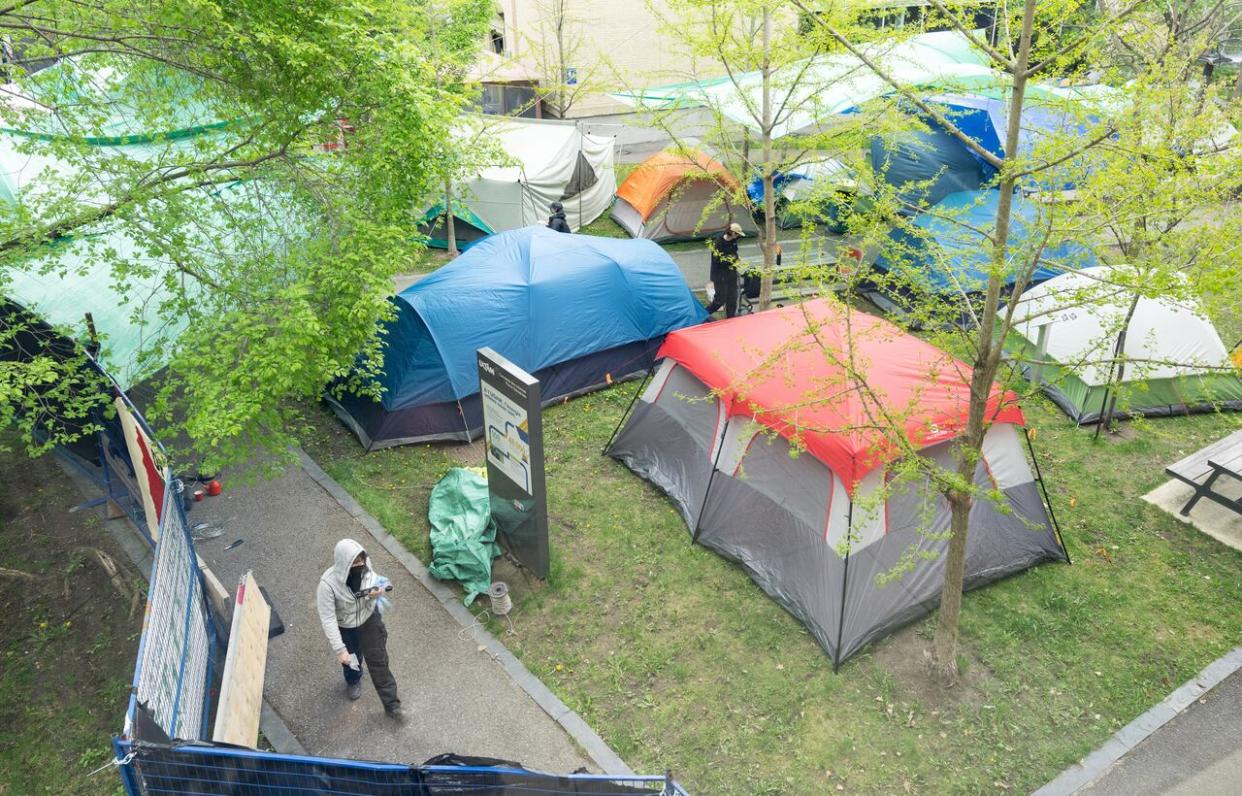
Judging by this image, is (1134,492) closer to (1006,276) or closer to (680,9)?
(1006,276)

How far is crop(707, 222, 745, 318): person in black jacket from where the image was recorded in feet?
37.9

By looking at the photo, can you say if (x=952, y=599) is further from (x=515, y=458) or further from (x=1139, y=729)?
(x=515, y=458)

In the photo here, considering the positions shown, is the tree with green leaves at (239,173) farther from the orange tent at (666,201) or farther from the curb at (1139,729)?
the orange tent at (666,201)

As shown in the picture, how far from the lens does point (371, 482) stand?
881 centimetres

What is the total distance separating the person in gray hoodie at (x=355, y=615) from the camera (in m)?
5.55

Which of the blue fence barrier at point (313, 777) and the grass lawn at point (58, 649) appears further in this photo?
the grass lawn at point (58, 649)

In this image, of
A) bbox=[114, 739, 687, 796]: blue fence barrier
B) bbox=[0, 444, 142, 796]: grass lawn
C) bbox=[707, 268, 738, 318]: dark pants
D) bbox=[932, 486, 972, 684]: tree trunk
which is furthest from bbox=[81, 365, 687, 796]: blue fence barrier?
bbox=[707, 268, 738, 318]: dark pants

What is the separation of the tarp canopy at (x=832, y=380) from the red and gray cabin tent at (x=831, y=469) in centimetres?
2

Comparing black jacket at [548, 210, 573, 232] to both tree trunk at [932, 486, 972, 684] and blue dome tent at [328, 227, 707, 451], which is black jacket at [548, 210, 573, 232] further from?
tree trunk at [932, 486, 972, 684]

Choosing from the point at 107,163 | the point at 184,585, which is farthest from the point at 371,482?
the point at 107,163

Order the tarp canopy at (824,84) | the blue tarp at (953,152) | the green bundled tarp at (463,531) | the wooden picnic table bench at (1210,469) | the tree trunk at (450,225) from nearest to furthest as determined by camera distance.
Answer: the green bundled tarp at (463,531), the wooden picnic table bench at (1210,469), the tarp canopy at (824,84), the blue tarp at (953,152), the tree trunk at (450,225)

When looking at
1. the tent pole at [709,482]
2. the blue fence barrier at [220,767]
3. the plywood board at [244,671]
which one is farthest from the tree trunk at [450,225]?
the blue fence barrier at [220,767]

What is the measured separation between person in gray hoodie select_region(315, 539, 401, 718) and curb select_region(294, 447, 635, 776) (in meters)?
0.91

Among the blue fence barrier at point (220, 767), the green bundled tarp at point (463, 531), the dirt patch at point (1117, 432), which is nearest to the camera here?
the blue fence barrier at point (220, 767)
